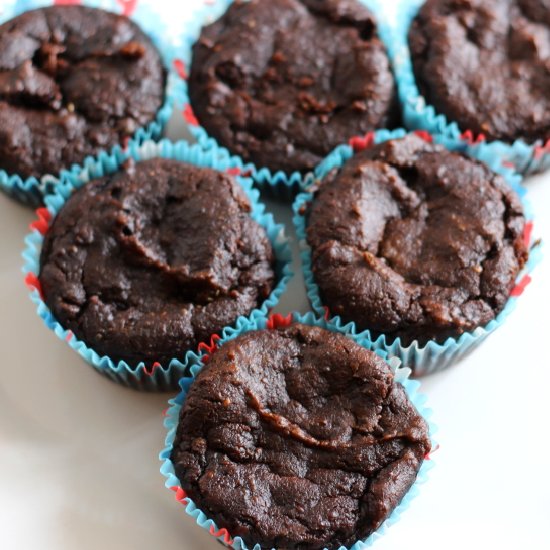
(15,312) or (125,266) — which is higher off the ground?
(125,266)

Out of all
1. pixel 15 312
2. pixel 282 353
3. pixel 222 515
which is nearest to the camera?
pixel 222 515

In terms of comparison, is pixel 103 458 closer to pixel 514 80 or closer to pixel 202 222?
pixel 202 222

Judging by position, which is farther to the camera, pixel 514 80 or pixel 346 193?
pixel 514 80

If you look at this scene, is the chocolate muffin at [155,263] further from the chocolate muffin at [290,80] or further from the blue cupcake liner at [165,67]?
the chocolate muffin at [290,80]

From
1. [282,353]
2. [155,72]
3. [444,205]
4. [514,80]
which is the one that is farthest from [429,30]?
[282,353]

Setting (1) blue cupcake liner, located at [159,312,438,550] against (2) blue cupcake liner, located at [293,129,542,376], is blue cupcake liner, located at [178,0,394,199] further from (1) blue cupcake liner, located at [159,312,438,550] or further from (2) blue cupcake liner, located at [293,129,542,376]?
(1) blue cupcake liner, located at [159,312,438,550]

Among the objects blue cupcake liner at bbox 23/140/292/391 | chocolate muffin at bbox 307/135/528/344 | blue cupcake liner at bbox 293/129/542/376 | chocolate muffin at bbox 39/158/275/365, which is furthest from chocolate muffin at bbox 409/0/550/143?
chocolate muffin at bbox 39/158/275/365

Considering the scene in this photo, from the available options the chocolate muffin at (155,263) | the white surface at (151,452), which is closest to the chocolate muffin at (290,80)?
the chocolate muffin at (155,263)
